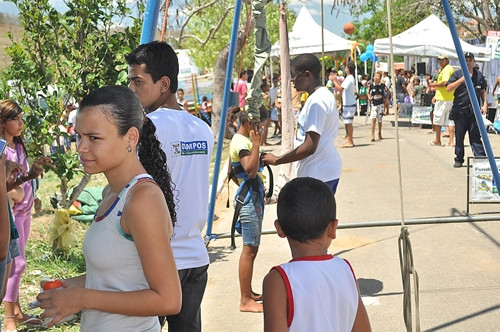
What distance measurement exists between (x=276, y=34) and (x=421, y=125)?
1673 centimetres

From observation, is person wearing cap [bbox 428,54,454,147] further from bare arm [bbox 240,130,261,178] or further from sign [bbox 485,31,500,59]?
bare arm [bbox 240,130,261,178]

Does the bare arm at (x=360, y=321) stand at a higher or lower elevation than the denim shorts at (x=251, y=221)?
higher

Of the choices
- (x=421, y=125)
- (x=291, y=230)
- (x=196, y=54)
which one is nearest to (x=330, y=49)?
(x=421, y=125)

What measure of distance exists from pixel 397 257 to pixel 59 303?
546 cm

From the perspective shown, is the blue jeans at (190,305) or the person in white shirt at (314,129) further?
the person in white shirt at (314,129)

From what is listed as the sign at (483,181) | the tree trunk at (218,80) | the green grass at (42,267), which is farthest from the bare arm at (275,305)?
the tree trunk at (218,80)

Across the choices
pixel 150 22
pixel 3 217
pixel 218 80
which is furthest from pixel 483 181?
pixel 218 80

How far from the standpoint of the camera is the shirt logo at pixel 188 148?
128 inches

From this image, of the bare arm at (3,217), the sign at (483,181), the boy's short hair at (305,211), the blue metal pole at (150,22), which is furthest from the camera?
the sign at (483,181)

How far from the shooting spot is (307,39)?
23.1 metres

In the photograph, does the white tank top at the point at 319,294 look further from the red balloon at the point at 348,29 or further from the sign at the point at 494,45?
the red balloon at the point at 348,29

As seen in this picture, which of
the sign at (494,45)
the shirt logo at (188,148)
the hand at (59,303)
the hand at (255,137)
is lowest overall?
the hand at (59,303)

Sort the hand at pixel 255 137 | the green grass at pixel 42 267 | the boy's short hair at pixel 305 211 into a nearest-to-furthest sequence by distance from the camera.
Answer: the boy's short hair at pixel 305 211 → the hand at pixel 255 137 → the green grass at pixel 42 267

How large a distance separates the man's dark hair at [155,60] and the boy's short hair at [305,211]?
102 cm
